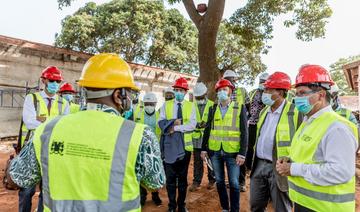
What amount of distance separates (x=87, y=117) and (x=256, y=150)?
2.60m

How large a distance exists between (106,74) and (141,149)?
0.46 meters

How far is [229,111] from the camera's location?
453cm

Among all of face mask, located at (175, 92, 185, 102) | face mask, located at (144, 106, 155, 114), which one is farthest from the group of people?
face mask, located at (144, 106, 155, 114)

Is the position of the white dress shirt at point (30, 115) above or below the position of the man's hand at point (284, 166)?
above

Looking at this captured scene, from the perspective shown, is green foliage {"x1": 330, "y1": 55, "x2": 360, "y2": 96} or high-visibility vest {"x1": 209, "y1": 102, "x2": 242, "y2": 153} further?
green foliage {"x1": 330, "y1": 55, "x2": 360, "y2": 96}

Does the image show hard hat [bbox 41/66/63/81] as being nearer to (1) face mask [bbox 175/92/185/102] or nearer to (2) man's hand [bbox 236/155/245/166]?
(1) face mask [bbox 175/92/185/102]

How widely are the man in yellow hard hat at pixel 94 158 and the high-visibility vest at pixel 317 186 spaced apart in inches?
51.6

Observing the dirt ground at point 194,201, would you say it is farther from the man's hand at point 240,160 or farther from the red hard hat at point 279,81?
the red hard hat at point 279,81

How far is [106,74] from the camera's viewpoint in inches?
66.5

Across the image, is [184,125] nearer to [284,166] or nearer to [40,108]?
[40,108]

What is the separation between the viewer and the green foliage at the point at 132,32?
19.2 m

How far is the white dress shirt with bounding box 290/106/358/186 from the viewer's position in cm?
220

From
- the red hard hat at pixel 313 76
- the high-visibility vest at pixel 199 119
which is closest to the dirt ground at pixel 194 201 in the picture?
the high-visibility vest at pixel 199 119

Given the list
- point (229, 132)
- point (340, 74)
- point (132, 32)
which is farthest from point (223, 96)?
point (340, 74)
